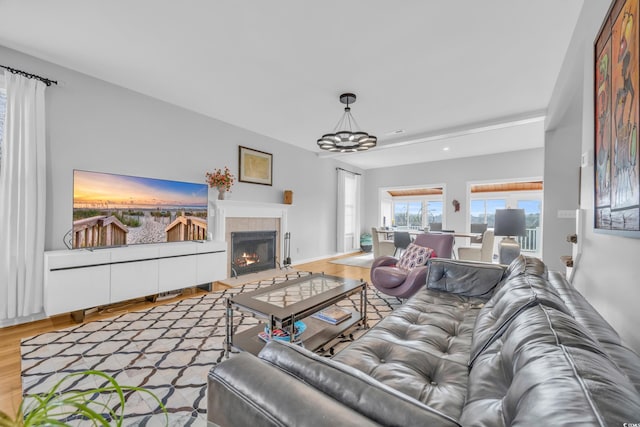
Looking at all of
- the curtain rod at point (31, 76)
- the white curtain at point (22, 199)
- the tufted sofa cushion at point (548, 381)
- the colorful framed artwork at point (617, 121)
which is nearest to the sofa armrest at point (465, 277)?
the colorful framed artwork at point (617, 121)

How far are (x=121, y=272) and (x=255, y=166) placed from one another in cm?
273

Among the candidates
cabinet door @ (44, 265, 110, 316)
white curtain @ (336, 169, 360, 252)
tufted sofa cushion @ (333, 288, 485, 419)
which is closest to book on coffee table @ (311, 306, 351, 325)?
tufted sofa cushion @ (333, 288, 485, 419)

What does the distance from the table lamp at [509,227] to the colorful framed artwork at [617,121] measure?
9.97ft

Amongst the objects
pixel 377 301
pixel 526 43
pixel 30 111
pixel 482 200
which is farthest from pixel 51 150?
pixel 482 200

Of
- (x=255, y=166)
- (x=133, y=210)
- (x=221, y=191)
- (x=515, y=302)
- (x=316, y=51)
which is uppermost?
(x=316, y=51)

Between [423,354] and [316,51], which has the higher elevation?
[316,51]

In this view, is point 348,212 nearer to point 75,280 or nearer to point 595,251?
point 75,280

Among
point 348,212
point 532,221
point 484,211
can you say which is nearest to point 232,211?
point 348,212

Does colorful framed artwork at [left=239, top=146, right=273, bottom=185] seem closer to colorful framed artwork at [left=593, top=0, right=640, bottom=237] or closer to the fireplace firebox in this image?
the fireplace firebox

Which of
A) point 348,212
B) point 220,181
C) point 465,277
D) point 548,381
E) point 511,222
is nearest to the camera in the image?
point 548,381

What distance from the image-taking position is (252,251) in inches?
199

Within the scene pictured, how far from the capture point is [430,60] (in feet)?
9.09

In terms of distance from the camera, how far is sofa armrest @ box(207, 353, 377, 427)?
26.2 inches

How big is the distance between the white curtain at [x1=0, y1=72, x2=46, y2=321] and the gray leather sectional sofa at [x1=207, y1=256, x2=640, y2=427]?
313cm
